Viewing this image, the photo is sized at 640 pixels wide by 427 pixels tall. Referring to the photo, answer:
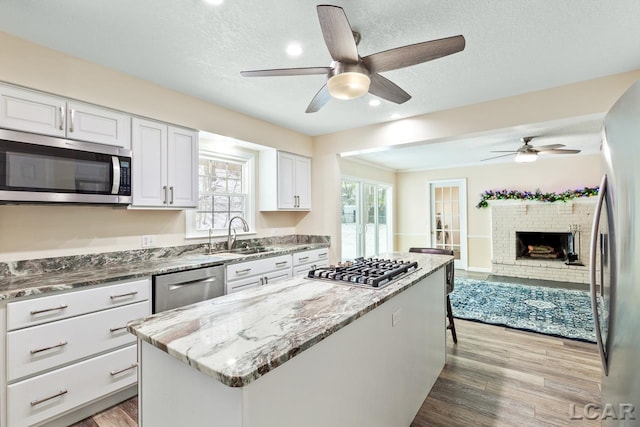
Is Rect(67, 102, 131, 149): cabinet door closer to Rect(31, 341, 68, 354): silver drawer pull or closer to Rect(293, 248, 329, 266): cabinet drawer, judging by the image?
Rect(31, 341, 68, 354): silver drawer pull

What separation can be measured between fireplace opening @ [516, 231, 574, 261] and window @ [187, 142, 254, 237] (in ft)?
19.0

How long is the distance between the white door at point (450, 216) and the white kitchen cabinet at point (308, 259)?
4167 mm

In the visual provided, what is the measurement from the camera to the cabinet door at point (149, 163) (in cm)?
252

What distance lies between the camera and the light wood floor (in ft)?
6.41

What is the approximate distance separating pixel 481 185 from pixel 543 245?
1775mm

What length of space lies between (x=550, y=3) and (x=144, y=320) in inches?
108

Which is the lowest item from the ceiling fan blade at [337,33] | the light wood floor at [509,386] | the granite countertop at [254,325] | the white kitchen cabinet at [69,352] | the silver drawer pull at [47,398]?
the light wood floor at [509,386]

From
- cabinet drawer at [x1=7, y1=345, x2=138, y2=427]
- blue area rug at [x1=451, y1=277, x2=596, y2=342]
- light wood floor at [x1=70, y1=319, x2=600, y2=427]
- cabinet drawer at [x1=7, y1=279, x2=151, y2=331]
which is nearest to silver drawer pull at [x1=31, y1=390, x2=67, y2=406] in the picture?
cabinet drawer at [x1=7, y1=345, x2=138, y2=427]

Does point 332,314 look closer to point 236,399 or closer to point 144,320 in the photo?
point 236,399

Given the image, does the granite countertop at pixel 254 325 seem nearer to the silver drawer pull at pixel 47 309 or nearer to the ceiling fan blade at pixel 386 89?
the silver drawer pull at pixel 47 309

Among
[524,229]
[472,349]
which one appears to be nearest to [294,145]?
[472,349]

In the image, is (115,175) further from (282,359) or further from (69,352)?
(282,359)

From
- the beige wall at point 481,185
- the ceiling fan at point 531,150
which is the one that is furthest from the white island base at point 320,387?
the beige wall at point 481,185

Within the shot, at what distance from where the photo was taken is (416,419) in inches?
76.2
